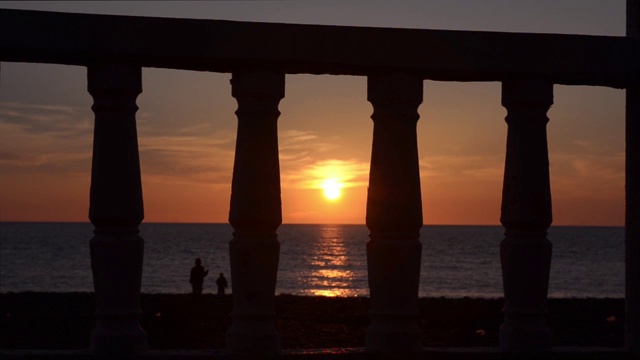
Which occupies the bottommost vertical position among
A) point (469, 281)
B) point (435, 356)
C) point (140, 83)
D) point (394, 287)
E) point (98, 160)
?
point (435, 356)

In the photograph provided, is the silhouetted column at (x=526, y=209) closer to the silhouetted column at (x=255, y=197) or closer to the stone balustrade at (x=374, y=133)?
the stone balustrade at (x=374, y=133)

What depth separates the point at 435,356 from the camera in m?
10.2

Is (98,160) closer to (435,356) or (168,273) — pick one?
(435,356)

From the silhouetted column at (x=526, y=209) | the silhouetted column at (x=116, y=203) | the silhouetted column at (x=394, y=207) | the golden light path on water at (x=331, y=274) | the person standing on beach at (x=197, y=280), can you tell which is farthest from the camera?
the golden light path on water at (x=331, y=274)

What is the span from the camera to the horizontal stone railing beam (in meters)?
9.37

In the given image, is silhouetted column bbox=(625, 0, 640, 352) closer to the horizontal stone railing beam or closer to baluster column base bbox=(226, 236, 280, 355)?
the horizontal stone railing beam

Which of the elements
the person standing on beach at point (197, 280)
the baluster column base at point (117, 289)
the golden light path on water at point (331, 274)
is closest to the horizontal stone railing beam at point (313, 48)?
the baluster column base at point (117, 289)

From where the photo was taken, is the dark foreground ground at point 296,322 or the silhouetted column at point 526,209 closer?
the silhouetted column at point 526,209

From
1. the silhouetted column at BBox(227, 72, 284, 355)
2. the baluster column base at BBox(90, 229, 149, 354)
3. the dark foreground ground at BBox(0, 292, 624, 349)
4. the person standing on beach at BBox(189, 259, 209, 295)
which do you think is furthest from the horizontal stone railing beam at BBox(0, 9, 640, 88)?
the person standing on beach at BBox(189, 259, 209, 295)

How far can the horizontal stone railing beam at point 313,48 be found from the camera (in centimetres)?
937

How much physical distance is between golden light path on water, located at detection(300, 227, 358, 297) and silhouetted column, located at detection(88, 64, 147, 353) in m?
67.9

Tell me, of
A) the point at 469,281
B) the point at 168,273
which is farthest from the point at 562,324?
the point at 168,273

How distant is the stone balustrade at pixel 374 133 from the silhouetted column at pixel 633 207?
0.01 meters

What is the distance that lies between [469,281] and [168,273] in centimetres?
3232
